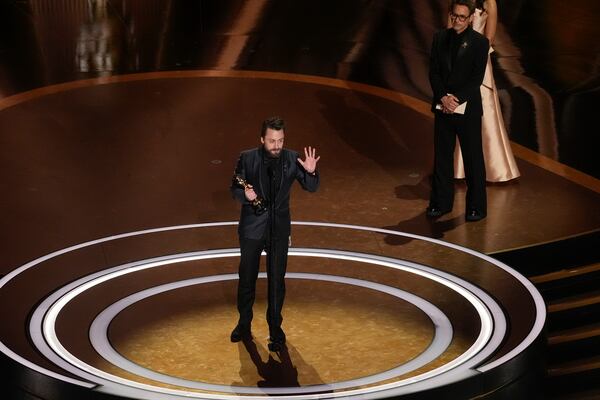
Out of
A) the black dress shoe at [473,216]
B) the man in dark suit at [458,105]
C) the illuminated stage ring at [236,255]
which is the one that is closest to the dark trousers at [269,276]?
the illuminated stage ring at [236,255]

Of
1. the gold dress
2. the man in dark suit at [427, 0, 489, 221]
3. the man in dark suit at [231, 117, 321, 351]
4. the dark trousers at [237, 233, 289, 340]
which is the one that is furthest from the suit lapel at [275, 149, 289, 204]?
the gold dress

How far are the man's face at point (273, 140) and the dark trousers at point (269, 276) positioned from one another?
1.57ft

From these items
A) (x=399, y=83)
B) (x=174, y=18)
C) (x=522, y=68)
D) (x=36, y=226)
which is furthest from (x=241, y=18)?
(x=36, y=226)

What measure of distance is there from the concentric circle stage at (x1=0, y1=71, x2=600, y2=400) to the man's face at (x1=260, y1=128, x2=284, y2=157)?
112 centimetres

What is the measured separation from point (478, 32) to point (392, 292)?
2011 millimetres

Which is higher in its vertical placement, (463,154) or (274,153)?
(274,153)

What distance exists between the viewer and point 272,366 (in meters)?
6.76

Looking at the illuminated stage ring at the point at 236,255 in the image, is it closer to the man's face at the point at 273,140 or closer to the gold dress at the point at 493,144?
the man's face at the point at 273,140

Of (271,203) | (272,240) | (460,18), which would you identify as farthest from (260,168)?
(460,18)

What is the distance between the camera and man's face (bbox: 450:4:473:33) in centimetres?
830

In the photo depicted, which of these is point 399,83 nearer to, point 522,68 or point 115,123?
point 522,68

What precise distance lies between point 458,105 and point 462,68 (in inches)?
9.9

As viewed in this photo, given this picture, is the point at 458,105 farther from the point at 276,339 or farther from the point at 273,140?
the point at 276,339

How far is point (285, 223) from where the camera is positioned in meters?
6.79
